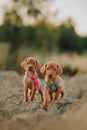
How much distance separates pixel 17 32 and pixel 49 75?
21.8 meters

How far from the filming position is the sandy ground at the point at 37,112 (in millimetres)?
8133

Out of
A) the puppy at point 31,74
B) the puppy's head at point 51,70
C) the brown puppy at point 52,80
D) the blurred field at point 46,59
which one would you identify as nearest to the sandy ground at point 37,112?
the brown puppy at point 52,80

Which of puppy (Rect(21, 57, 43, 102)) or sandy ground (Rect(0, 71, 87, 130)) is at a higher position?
puppy (Rect(21, 57, 43, 102))

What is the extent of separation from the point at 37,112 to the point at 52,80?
0.76 meters

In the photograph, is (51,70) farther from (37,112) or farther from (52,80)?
(37,112)

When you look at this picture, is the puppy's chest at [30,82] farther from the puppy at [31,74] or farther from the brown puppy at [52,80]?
the brown puppy at [52,80]

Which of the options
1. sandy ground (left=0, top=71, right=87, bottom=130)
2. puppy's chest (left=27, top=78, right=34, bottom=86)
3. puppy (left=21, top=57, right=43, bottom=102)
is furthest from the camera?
puppy's chest (left=27, top=78, right=34, bottom=86)

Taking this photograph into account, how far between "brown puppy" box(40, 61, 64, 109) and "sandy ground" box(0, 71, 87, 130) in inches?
8.5

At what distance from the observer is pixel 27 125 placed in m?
8.37

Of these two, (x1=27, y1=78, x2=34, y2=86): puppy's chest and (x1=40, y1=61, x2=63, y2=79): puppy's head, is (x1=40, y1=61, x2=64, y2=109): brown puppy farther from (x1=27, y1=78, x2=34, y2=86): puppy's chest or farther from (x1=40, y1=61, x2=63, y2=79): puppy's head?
(x1=27, y1=78, x2=34, y2=86): puppy's chest

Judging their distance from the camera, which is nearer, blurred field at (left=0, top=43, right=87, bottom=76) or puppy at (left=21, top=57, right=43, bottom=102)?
puppy at (left=21, top=57, right=43, bottom=102)

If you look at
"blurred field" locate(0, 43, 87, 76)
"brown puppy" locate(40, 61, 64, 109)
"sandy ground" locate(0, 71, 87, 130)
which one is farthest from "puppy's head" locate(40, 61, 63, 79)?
"blurred field" locate(0, 43, 87, 76)

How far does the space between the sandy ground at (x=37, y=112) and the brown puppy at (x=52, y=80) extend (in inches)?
8.5

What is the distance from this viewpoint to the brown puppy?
10.4 meters
